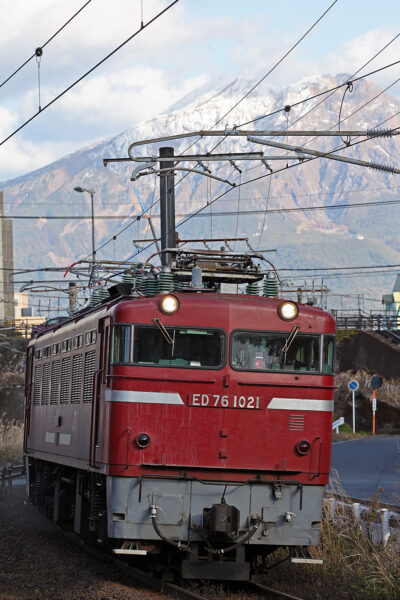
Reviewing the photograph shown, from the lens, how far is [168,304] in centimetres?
1253

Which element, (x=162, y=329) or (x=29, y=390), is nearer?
(x=162, y=329)

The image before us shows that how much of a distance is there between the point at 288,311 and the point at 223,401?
4.72ft

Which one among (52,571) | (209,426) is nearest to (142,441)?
(209,426)

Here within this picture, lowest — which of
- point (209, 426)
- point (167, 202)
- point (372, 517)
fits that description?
point (372, 517)

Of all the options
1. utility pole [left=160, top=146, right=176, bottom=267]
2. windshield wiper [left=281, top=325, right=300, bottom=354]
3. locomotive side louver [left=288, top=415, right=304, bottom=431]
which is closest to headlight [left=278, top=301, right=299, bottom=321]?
windshield wiper [left=281, top=325, right=300, bottom=354]

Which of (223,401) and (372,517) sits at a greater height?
(223,401)

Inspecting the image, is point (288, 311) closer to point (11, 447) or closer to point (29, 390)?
point (29, 390)

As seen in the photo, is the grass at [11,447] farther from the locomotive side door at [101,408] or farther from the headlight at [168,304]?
the headlight at [168,304]

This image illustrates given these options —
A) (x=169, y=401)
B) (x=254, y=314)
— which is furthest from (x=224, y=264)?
(x=169, y=401)

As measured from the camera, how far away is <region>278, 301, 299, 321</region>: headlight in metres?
12.8

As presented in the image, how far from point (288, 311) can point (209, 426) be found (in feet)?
5.88

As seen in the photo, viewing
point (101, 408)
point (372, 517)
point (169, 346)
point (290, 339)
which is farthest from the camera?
point (372, 517)

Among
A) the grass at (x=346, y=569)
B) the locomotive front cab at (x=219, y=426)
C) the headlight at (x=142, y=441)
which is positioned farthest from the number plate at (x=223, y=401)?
the grass at (x=346, y=569)

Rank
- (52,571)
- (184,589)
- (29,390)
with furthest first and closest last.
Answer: (29,390), (52,571), (184,589)
